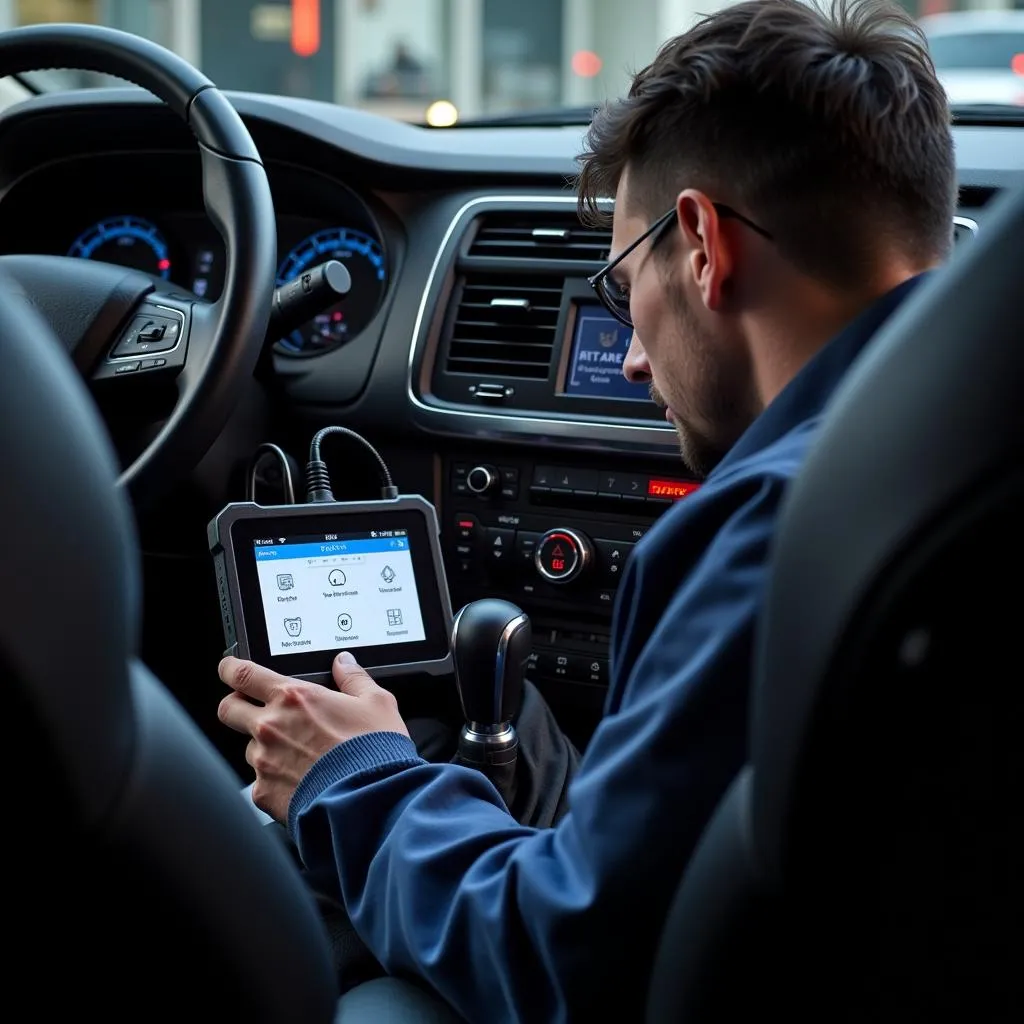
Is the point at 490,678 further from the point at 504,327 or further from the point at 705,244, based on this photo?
the point at 504,327

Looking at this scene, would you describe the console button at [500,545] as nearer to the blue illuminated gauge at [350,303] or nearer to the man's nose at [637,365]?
the blue illuminated gauge at [350,303]

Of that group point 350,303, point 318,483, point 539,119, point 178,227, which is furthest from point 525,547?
point 178,227

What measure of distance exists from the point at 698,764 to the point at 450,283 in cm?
152

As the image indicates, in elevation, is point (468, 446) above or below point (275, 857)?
below

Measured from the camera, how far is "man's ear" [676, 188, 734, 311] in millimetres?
1130

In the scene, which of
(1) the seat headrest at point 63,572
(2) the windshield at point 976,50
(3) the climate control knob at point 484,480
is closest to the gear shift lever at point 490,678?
(3) the climate control knob at point 484,480

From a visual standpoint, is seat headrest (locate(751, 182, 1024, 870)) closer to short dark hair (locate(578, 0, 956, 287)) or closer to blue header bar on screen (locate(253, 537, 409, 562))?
short dark hair (locate(578, 0, 956, 287))

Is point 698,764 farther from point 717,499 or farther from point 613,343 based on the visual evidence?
point 613,343

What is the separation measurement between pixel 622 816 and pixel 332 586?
86cm

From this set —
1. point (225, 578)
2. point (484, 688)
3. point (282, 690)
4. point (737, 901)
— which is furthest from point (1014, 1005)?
point (225, 578)

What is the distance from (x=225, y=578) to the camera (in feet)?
5.51

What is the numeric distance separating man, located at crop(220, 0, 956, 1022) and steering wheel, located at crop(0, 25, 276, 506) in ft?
1.41

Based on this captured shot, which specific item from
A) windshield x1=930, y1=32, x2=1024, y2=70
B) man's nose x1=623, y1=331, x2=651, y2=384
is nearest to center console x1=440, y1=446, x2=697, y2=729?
man's nose x1=623, y1=331, x2=651, y2=384

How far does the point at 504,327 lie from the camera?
2.26 metres
